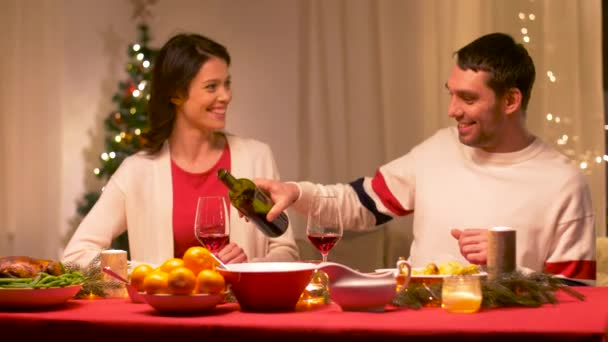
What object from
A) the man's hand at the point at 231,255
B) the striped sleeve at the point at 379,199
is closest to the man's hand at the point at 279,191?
the man's hand at the point at 231,255

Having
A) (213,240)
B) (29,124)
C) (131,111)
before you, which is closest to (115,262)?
(213,240)

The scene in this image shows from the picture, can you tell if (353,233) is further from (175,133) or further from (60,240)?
(60,240)

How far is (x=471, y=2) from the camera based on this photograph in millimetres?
4699

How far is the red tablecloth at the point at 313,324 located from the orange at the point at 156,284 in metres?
0.06

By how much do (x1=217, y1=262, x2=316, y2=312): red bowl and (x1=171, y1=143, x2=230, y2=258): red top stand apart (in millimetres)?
1666

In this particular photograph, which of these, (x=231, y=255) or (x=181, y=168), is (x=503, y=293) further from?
(x=181, y=168)

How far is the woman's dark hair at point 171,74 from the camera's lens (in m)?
3.77

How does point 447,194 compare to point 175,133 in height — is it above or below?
below

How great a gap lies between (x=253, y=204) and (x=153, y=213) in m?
1.00

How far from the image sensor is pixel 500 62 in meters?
3.29

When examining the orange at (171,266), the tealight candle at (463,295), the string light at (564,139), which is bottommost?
the tealight candle at (463,295)

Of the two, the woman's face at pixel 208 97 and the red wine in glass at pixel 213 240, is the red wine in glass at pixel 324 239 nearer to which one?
the red wine in glass at pixel 213 240

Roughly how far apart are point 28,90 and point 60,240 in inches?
36.7

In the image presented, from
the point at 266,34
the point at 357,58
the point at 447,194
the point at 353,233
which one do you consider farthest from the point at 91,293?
the point at 266,34
